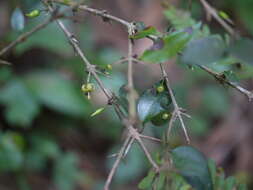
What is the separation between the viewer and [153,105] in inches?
36.7

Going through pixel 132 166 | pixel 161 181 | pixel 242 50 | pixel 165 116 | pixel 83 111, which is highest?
pixel 242 50

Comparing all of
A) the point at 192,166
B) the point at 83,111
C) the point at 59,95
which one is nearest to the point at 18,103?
the point at 59,95

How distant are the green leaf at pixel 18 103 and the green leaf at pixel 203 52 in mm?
1721

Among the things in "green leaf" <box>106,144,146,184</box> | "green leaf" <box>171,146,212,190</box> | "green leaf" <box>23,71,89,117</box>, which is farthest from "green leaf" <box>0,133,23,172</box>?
"green leaf" <box>171,146,212,190</box>

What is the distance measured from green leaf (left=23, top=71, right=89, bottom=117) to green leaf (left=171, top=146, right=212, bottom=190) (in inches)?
68.9

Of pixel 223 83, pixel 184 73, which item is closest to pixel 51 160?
pixel 184 73

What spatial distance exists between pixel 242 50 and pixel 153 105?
0.20 meters

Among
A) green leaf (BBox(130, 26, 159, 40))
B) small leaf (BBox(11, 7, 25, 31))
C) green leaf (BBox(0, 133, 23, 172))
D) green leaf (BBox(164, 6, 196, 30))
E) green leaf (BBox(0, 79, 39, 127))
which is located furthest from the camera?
green leaf (BBox(0, 79, 39, 127))

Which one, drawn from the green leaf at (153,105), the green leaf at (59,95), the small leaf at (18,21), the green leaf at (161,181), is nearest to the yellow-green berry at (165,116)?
the green leaf at (153,105)

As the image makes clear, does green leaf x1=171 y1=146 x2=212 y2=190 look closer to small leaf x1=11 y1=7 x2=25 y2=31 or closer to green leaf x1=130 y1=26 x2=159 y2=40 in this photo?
green leaf x1=130 y1=26 x2=159 y2=40

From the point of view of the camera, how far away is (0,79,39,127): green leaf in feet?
7.91

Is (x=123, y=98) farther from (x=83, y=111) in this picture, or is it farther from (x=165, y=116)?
(x=83, y=111)

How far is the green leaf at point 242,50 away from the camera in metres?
0.83

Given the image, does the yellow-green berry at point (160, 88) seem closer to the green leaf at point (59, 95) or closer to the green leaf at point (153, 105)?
the green leaf at point (153, 105)
